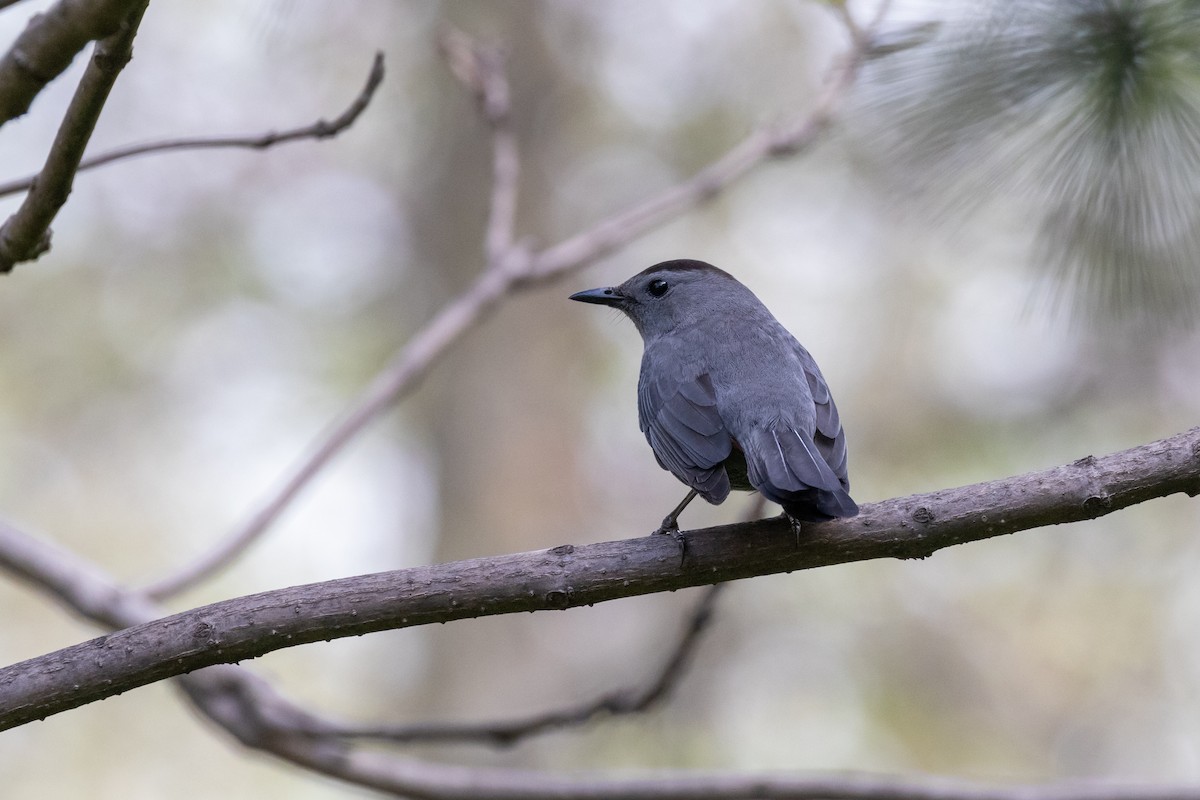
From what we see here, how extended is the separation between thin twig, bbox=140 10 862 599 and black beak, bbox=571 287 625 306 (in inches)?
13.9

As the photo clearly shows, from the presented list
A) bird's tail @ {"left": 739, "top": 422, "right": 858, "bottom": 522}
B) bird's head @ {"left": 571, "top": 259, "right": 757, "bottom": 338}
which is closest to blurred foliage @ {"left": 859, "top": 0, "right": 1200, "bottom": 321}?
bird's head @ {"left": 571, "top": 259, "right": 757, "bottom": 338}

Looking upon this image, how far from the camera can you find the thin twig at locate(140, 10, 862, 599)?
425 centimetres

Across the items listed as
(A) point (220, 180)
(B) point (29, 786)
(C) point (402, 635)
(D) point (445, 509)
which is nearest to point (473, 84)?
(D) point (445, 509)

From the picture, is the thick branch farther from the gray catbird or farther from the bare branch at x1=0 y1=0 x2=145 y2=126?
the bare branch at x1=0 y1=0 x2=145 y2=126

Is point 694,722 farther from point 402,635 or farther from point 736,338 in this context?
point 736,338

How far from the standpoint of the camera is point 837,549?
2.63m

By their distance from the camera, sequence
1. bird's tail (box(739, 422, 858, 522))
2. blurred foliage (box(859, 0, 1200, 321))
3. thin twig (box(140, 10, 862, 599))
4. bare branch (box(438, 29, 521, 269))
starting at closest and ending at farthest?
1. bird's tail (box(739, 422, 858, 522))
2. blurred foliage (box(859, 0, 1200, 321))
3. thin twig (box(140, 10, 862, 599))
4. bare branch (box(438, 29, 521, 269))

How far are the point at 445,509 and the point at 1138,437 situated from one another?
17.8 feet

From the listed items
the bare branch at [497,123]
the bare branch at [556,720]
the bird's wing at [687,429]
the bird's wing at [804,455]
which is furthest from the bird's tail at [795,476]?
the bare branch at [497,123]

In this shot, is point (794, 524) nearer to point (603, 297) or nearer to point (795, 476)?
point (795, 476)

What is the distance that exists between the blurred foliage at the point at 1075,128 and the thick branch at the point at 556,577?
5.61 ft

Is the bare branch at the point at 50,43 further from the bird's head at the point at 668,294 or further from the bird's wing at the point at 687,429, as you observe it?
the bird's head at the point at 668,294

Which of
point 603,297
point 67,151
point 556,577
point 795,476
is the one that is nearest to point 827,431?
point 795,476

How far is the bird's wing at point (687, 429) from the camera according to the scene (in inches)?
124
